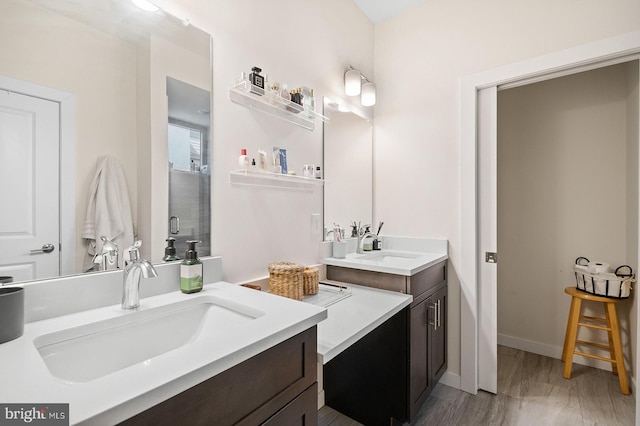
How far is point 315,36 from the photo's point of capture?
1846 mm

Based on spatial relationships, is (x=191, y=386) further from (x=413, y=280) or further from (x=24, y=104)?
(x=413, y=280)

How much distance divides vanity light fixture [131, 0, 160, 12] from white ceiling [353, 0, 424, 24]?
1600mm

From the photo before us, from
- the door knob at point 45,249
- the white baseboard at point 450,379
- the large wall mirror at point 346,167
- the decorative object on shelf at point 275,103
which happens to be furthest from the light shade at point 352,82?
the white baseboard at point 450,379

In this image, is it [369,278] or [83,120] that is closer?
[83,120]

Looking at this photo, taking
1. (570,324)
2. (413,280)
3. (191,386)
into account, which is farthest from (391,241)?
(191,386)

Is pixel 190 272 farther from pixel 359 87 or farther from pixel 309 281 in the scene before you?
pixel 359 87

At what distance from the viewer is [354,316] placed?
1.22 m

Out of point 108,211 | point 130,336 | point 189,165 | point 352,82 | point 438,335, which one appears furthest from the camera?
point 352,82

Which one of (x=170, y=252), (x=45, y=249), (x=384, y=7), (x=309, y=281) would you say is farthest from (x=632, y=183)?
(x=45, y=249)

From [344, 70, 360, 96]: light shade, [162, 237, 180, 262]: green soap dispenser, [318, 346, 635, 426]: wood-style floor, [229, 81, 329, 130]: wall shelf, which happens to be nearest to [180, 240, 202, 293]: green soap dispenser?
[162, 237, 180, 262]: green soap dispenser

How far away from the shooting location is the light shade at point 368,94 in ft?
7.32

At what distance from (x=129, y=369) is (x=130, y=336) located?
1.02ft

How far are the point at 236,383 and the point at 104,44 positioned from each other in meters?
1.06

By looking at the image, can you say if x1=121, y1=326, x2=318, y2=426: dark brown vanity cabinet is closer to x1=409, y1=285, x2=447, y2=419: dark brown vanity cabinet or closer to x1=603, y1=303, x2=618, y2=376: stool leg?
x1=409, y1=285, x2=447, y2=419: dark brown vanity cabinet
